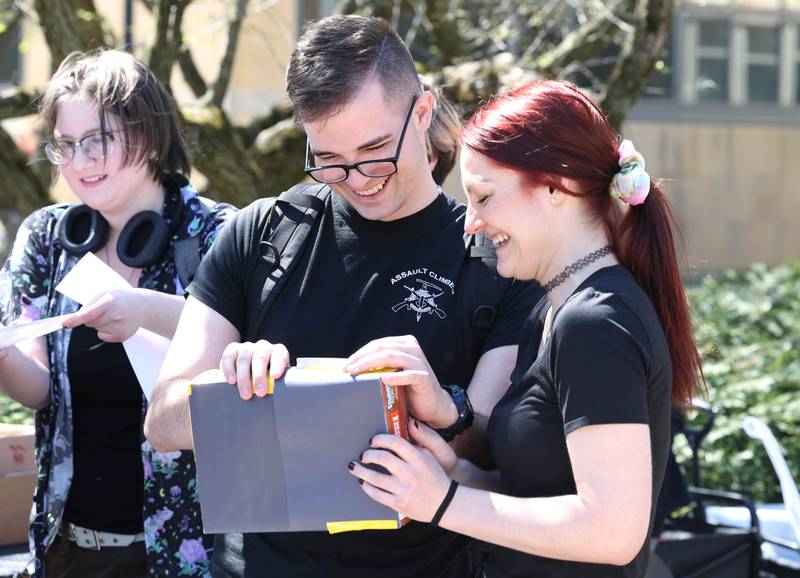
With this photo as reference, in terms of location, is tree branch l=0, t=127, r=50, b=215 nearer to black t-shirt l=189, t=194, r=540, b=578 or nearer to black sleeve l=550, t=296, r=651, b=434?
black t-shirt l=189, t=194, r=540, b=578

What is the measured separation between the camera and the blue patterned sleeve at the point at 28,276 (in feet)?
9.15

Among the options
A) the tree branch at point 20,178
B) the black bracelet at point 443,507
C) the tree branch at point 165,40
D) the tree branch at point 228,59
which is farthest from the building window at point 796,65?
the black bracelet at point 443,507

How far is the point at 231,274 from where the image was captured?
2295mm

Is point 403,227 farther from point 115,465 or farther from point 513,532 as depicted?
point 115,465

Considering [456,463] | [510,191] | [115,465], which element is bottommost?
[115,465]

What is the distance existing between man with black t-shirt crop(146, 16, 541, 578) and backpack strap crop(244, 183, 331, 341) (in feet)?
0.04

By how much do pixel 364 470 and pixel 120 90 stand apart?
4.59 feet

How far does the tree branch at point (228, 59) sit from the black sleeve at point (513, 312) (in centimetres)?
347

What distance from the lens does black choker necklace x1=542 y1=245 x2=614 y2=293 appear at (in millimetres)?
1995

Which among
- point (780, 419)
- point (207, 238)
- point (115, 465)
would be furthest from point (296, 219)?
point (780, 419)

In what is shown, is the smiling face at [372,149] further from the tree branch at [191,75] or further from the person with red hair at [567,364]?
the tree branch at [191,75]

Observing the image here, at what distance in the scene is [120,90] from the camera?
2.80m

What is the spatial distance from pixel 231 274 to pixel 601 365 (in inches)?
33.9

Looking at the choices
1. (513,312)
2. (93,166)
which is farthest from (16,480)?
(513,312)
